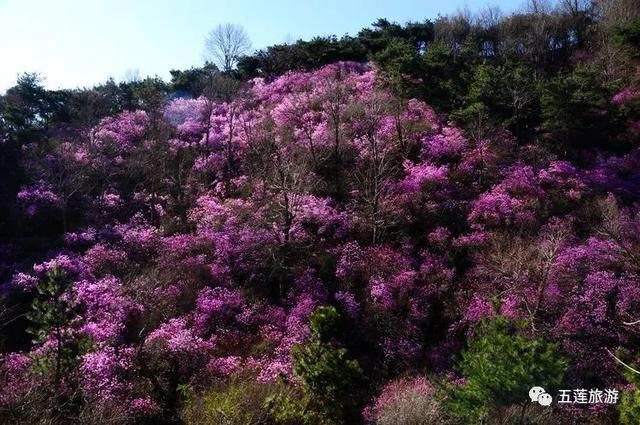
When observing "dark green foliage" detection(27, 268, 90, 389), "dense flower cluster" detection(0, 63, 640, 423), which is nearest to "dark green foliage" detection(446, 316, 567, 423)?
"dense flower cluster" detection(0, 63, 640, 423)

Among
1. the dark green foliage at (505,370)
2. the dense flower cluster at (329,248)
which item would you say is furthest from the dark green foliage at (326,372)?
the dark green foliage at (505,370)

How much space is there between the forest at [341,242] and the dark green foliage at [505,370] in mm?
63

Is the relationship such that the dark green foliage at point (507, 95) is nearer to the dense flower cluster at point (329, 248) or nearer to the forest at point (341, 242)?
the forest at point (341, 242)

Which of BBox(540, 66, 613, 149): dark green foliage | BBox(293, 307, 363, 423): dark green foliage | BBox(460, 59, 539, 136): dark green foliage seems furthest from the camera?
BBox(460, 59, 539, 136): dark green foliage

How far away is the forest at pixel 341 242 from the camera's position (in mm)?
15219

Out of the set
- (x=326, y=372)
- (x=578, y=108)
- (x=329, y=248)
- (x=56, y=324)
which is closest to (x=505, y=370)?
(x=326, y=372)

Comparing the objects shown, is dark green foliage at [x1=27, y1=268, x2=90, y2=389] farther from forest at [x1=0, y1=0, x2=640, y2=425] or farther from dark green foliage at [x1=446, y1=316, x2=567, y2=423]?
dark green foliage at [x1=446, y1=316, x2=567, y2=423]

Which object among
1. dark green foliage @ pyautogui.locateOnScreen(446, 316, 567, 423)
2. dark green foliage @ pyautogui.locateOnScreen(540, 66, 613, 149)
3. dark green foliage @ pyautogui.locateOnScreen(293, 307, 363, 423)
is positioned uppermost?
dark green foliage @ pyautogui.locateOnScreen(540, 66, 613, 149)

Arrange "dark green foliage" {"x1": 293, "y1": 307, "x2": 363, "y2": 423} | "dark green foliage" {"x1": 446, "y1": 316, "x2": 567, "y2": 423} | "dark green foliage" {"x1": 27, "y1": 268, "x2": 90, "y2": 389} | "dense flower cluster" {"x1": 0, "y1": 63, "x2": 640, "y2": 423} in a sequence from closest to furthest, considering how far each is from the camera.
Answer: "dark green foliage" {"x1": 446, "y1": 316, "x2": 567, "y2": 423}
"dark green foliage" {"x1": 27, "y1": 268, "x2": 90, "y2": 389}
"dark green foliage" {"x1": 293, "y1": 307, "x2": 363, "y2": 423}
"dense flower cluster" {"x1": 0, "y1": 63, "x2": 640, "y2": 423}

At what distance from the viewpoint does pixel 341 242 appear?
2550 centimetres

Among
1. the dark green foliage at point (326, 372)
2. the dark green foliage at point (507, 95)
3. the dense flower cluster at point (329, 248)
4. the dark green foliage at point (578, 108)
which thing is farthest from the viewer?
the dark green foliage at point (507, 95)

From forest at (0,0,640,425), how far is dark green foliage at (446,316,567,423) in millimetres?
63

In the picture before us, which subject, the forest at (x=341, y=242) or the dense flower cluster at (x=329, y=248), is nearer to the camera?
the forest at (x=341, y=242)

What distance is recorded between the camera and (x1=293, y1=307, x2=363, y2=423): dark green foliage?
14936 millimetres
